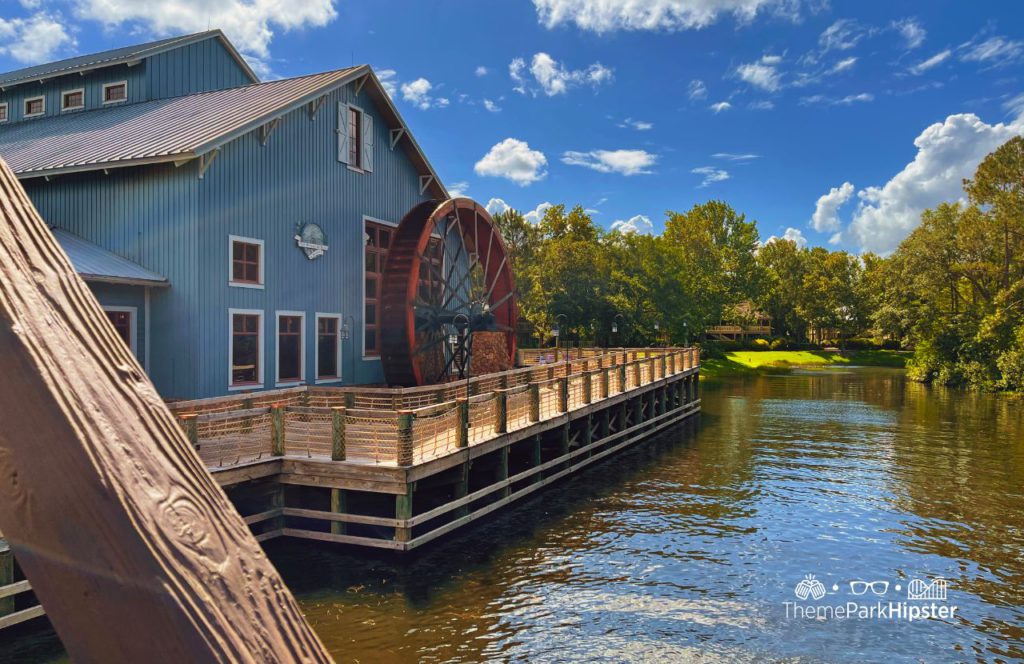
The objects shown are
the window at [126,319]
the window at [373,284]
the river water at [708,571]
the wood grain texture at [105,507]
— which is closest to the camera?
the wood grain texture at [105,507]

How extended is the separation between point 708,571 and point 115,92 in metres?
19.4

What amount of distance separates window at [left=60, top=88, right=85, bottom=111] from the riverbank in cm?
4118

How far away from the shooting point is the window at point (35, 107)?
2125 cm

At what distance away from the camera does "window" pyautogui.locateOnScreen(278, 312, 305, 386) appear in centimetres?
1691

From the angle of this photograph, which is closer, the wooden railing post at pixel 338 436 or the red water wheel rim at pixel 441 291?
the wooden railing post at pixel 338 436

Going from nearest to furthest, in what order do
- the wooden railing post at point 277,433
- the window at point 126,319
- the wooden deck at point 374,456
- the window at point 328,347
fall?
the wooden deck at point 374,456 → the wooden railing post at point 277,433 → the window at point 126,319 → the window at point 328,347

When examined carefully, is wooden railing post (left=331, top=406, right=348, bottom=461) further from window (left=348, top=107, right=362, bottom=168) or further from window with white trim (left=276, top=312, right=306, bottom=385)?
window (left=348, top=107, right=362, bottom=168)

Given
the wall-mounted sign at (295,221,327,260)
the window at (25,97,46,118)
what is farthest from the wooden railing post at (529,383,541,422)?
the window at (25,97,46,118)

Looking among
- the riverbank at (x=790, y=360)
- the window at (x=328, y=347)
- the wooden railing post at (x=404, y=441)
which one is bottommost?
the riverbank at (x=790, y=360)

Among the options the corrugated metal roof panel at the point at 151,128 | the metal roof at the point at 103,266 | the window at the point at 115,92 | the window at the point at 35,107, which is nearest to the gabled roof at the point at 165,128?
the corrugated metal roof panel at the point at 151,128

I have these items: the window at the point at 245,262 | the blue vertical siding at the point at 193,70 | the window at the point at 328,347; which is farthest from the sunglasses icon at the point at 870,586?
the blue vertical siding at the point at 193,70

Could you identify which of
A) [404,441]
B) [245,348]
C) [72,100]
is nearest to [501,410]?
[404,441]

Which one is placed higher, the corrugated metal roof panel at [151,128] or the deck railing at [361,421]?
the corrugated metal roof panel at [151,128]

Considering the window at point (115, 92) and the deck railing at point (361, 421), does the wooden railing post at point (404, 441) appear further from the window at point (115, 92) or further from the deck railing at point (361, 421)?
the window at point (115, 92)
